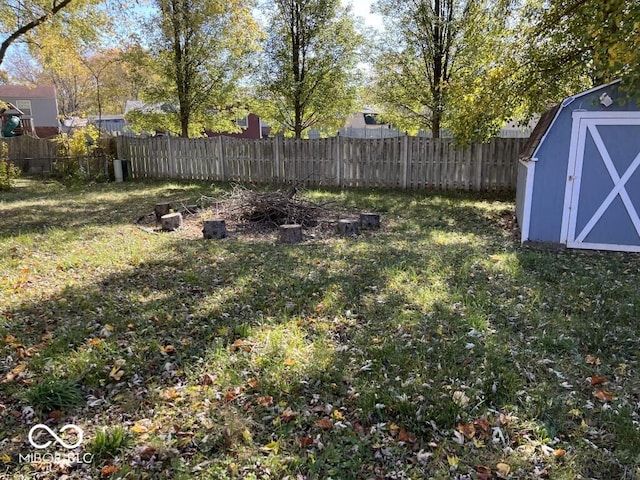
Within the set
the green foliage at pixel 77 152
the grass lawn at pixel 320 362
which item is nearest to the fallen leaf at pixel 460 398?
the grass lawn at pixel 320 362

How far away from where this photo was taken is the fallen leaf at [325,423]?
277 cm

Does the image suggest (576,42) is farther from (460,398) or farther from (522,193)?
(460,398)

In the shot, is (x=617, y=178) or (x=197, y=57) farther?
(x=197, y=57)

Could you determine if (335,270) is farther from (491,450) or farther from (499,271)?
(491,450)

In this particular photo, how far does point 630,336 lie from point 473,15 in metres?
7.27

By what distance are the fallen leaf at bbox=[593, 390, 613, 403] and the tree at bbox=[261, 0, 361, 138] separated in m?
12.4

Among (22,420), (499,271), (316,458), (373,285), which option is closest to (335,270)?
(373,285)

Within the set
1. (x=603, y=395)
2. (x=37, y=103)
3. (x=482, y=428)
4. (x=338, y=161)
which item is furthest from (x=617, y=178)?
(x=37, y=103)

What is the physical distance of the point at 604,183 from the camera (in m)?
6.24

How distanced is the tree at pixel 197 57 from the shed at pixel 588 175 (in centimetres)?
1000

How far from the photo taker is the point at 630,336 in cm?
381

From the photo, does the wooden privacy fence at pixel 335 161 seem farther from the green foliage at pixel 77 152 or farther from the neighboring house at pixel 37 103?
the neighboring house at pixel 37 103

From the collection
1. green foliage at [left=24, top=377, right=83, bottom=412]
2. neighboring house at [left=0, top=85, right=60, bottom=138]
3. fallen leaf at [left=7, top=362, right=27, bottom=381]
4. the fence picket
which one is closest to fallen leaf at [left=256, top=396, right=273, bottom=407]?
green foliage at [left=24, top=377, right=83, bottom=412]

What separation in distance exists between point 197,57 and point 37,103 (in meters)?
29.3
